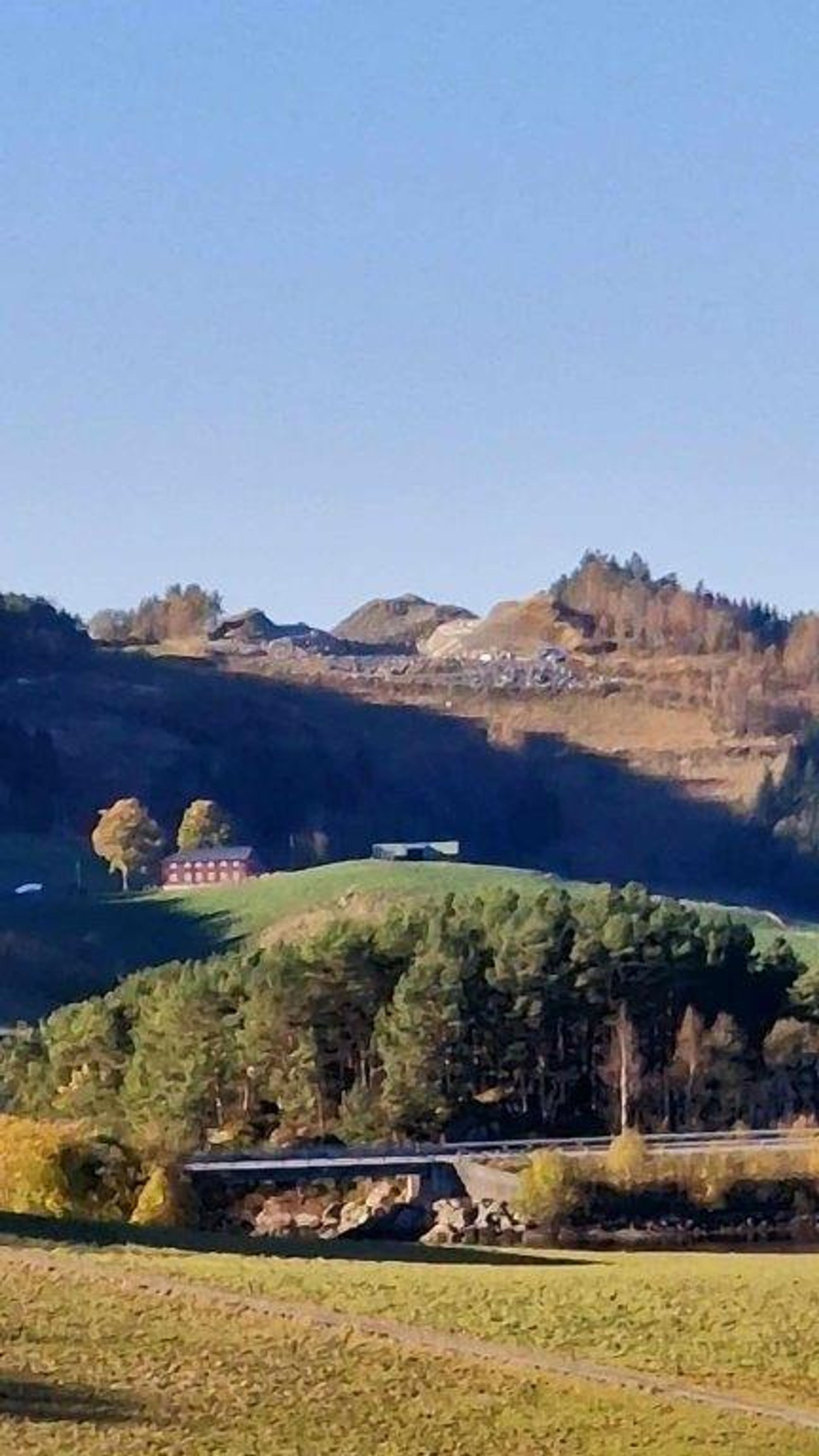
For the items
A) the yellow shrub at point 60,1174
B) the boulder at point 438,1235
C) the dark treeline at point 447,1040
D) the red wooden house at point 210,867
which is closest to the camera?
the yellow shrub at point 60,1174

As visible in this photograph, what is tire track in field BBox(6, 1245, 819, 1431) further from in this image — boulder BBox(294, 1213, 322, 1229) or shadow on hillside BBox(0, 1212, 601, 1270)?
boulder BBox(294, 1213, 322, 1229)

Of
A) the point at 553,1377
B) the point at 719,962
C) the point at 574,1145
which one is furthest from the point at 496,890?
the point at 553,1377

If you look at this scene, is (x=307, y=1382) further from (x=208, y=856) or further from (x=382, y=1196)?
(x=208, y=856)

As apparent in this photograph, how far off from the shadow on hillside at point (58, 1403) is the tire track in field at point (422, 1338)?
512 cm

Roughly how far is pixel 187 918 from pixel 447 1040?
183 feet

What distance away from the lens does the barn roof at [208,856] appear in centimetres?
16590

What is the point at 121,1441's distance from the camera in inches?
1120

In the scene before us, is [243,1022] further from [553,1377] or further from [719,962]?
[553,1377]

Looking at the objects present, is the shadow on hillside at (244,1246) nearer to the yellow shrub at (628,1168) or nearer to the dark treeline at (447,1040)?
the yellow shrub at (628,1168)

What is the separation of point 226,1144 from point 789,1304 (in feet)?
156

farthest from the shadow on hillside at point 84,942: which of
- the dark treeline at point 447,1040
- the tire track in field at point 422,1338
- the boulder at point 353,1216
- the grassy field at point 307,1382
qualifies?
the grassy field at point 307,1382

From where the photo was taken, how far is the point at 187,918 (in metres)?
141

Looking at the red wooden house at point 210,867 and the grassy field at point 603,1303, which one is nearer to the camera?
the grassy field at point 603,1303

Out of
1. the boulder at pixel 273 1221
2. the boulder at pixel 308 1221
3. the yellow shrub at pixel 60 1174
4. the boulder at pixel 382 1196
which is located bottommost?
the boulder at pixel 308 1221
